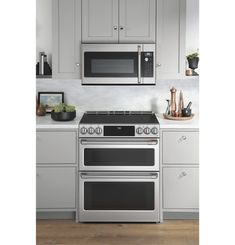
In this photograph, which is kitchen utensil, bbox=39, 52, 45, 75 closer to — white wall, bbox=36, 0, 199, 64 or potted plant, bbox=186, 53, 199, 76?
white wall, bbox=36, 0, 199, 64

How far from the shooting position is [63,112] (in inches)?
177

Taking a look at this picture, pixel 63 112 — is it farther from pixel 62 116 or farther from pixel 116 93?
pixel 116 93

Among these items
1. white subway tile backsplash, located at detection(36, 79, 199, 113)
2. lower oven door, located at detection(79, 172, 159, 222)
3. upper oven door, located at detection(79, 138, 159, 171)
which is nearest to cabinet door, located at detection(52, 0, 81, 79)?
white subway tile backsplash, located at detection(36, 79, 199, 113)

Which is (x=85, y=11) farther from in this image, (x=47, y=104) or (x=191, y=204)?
(x=191, y=204)

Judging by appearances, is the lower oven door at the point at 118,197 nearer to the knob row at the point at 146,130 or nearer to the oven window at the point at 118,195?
the oven window at the point at 118,195

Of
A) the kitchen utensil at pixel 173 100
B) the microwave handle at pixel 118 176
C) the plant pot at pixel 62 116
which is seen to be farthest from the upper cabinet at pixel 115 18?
the microwave handle at pixel 118 176

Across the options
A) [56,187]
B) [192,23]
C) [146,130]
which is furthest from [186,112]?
[56,187]

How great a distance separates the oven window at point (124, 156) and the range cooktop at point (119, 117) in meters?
0.24

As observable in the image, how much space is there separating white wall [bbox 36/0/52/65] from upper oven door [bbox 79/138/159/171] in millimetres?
Result: 1111

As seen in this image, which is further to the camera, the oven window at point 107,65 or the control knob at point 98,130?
the oven window at point 107,65

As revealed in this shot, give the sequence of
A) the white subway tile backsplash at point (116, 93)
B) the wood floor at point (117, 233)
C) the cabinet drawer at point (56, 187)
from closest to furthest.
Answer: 1. the wood floor at point (117, 233)
2. the cabinet drawer at point (56, 187)
3. the white subway tile backsplash at point (116, 93)

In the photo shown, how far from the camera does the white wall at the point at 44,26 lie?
192 inches

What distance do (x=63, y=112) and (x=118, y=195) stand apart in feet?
2.90

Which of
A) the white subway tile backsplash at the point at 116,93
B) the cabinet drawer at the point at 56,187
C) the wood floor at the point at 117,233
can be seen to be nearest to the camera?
the wood floor at the point at 117,233
